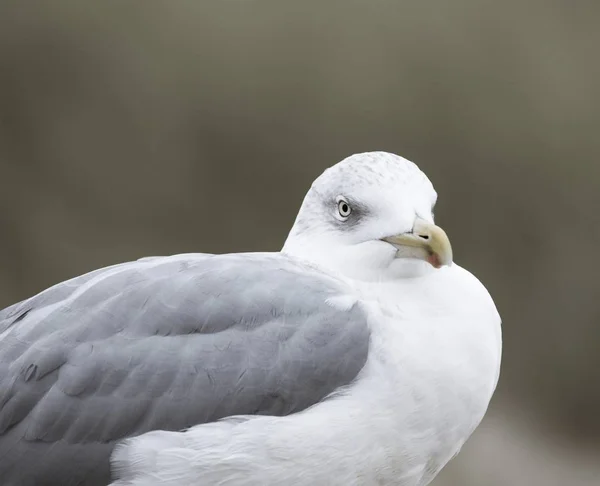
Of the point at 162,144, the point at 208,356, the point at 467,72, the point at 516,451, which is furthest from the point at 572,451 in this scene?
the point at 208,356

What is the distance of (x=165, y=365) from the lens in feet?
4.08

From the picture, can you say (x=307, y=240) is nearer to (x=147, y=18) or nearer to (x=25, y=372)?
(x=25, y=372)

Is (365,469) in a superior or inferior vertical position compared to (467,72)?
inferior

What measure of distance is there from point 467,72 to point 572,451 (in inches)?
48.4

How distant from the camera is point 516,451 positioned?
302 cm

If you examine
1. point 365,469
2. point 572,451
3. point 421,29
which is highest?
point 421,29

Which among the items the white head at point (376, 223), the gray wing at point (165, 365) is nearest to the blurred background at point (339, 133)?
the white head at point (376, 223)

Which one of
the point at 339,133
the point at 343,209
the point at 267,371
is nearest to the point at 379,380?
the point at 267,371

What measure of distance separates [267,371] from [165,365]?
0.13m

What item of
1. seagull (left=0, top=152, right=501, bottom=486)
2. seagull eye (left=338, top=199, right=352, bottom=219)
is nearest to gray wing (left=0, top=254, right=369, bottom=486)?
seagull (left=0, top=152, right=501, bottom=486)

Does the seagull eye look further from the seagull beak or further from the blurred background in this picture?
the blurred background

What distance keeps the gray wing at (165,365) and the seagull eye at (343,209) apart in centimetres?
11

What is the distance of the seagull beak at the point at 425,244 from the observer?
1.27 m

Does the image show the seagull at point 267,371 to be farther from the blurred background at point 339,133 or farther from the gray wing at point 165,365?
the blurred background at point 339,133
